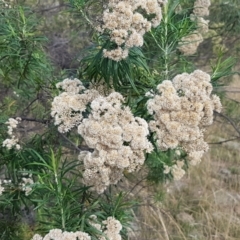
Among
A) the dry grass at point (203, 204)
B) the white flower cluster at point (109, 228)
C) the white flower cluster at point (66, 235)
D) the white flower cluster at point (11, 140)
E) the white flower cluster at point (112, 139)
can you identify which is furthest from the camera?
the dry grass at point (203, 204)

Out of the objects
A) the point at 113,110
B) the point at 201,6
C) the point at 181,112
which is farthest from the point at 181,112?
the point at 201,6

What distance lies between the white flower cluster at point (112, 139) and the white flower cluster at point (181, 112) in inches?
2.7

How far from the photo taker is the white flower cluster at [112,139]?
74.3 inches

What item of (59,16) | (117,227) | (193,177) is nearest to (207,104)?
(117,227)

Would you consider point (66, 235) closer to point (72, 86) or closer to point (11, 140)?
point (72, 86)

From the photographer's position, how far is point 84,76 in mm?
2484

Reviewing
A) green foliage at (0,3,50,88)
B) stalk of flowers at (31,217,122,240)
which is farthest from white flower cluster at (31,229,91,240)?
green foliage at (0,3,50,88)

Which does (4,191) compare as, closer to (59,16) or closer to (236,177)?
(59,16)

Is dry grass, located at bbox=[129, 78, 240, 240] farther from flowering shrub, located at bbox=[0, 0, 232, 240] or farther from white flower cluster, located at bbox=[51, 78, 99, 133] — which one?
white flower cluster, located at bbox=[51, 78, 99, 133]

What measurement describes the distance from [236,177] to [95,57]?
178 inches

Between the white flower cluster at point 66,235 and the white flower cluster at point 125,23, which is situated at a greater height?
the white flower cluster at point 125,23

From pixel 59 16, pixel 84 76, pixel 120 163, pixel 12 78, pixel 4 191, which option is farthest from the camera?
pixel 59 16

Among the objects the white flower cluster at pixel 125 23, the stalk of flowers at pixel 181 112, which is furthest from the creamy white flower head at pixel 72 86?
the stalk of flowers at pixel 181 112

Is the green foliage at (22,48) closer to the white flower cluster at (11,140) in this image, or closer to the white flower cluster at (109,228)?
the white flower cluster at (11,140)
